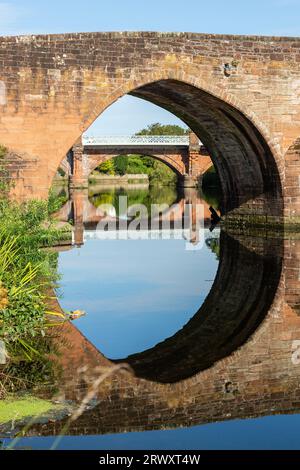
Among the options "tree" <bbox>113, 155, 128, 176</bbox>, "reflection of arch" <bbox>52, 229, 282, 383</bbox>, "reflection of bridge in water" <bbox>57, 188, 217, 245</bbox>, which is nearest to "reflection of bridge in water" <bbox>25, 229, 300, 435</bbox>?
"reflection of arch" <bbox>52, 229, 282, 383</bbox>

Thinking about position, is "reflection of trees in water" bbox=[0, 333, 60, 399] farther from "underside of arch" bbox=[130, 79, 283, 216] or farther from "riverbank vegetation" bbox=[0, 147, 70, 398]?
"underside of arch" bbox=[130, 79, 283, 216]

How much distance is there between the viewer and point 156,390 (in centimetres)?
609

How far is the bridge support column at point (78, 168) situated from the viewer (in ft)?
140

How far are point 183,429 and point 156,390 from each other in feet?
2.87

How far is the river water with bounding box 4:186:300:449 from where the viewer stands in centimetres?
517

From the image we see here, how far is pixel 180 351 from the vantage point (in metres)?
7.39

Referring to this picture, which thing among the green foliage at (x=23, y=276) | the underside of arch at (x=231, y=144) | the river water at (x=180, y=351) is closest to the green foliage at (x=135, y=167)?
the underside of arch at (x=231, y=144)

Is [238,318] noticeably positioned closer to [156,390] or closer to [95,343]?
[95,343]

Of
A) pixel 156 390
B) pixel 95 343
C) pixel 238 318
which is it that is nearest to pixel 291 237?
pixel 238 318

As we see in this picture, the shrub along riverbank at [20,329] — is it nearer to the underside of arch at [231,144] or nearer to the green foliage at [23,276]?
the green foliage at [23,276]

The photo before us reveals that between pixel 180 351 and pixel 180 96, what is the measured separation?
10.8 m

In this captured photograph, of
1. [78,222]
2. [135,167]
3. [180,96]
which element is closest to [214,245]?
[180,96]

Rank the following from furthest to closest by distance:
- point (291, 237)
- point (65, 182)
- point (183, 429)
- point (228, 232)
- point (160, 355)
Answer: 1. point (65, 182)
2. point (228, 232)
3. point (291, 237)
4. point (160, 355)
5. point (183, 429)

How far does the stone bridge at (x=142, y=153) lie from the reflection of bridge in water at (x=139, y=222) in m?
13.2
